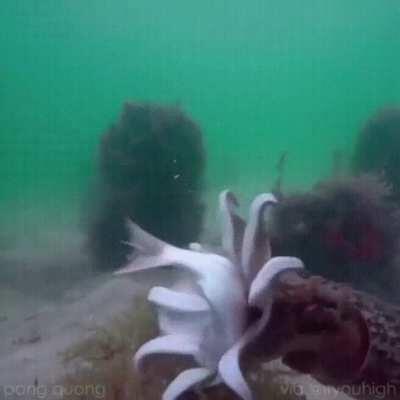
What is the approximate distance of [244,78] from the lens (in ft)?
422

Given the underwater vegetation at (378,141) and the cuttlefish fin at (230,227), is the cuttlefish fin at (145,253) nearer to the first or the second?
the cuttlefish fin at (230,227)

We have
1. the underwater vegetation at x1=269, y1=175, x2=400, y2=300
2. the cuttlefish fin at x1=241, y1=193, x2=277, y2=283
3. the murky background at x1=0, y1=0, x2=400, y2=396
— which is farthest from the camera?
the murky background at x1=0, y1=0, x2=400, y2=396

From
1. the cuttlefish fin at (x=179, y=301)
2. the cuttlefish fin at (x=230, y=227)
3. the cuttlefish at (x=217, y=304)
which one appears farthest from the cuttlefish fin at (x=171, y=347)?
the cuttlefish fin at (x=230, y=227)

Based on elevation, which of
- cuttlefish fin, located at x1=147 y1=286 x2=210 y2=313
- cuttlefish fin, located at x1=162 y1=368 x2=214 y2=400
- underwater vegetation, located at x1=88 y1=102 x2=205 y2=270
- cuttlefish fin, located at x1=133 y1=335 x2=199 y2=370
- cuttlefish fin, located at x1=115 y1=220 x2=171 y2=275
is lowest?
underwater vegetation, located at x1=88 y1=102 x2=205 y2=270

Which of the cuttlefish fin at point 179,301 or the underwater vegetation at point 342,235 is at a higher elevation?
the cuttlefish fin at point 179,301

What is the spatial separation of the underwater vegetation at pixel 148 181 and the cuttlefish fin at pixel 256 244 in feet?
22.2

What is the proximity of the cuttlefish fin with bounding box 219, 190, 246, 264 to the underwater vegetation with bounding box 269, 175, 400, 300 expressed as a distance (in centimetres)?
362

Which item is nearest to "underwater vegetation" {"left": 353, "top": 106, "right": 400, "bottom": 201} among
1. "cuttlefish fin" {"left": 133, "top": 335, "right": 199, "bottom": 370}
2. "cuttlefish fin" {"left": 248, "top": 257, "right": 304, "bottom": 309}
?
"cuttlefish fin" {"left": 248, "top": 257, "right": 304, "bottom": 309}

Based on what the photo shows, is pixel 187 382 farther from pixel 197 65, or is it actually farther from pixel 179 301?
pixel 197 65

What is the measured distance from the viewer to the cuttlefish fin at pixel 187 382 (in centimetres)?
232

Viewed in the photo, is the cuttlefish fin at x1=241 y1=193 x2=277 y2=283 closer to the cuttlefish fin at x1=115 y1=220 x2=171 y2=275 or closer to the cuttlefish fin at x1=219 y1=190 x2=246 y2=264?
the cuttlefish fin at x1=219 y1=190 x2=246 y2=264

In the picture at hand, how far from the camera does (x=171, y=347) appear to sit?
2461mm

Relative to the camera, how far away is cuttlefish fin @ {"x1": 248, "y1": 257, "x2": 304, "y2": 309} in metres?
2.30

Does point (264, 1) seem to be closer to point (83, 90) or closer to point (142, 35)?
point (142, 35)
